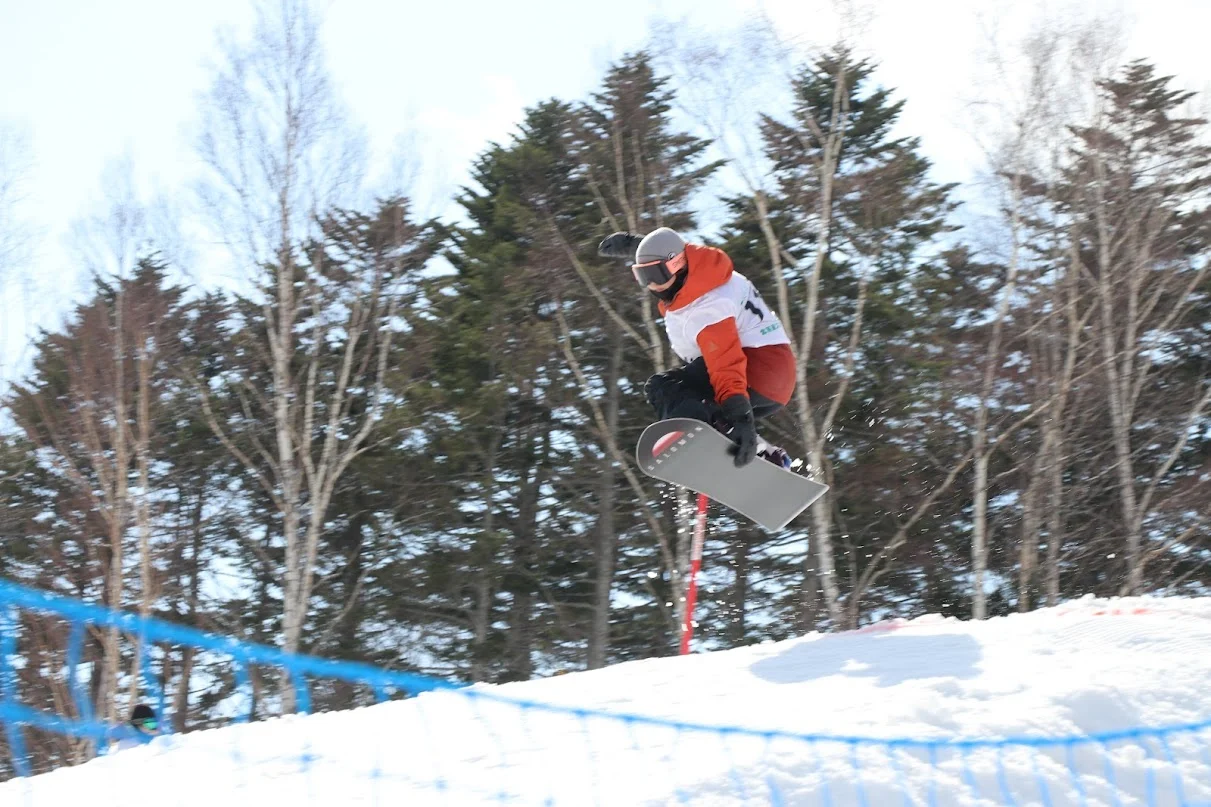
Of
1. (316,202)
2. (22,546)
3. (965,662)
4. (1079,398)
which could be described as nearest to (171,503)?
(22,546)

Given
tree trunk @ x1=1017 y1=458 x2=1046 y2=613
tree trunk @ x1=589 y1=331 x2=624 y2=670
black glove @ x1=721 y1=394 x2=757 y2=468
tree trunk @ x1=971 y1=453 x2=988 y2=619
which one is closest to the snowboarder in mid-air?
black glove @ x1=721 y1=394 x2=757 y2=468

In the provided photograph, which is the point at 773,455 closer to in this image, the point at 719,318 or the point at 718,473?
the point at 718,473

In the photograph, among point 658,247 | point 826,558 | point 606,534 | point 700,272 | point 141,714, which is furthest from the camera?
point 606,534

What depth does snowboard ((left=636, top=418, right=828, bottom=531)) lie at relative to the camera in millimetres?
5867

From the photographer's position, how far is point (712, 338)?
559cm

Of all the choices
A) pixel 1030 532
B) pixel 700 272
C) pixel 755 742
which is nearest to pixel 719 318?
pixel 700 272

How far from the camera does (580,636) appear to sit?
14.7m

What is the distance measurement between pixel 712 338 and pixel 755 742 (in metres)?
2.31

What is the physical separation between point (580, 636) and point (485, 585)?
4.72ft

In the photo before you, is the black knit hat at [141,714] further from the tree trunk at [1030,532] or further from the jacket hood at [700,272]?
the tree trunk at [1030,532]

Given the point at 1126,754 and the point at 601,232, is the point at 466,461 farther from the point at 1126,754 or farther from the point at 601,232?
the point at 1126,754

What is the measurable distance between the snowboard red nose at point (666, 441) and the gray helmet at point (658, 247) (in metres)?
0.97

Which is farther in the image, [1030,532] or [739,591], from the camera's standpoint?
[739,591]

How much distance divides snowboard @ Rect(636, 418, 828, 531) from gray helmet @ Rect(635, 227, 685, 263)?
86 cm
